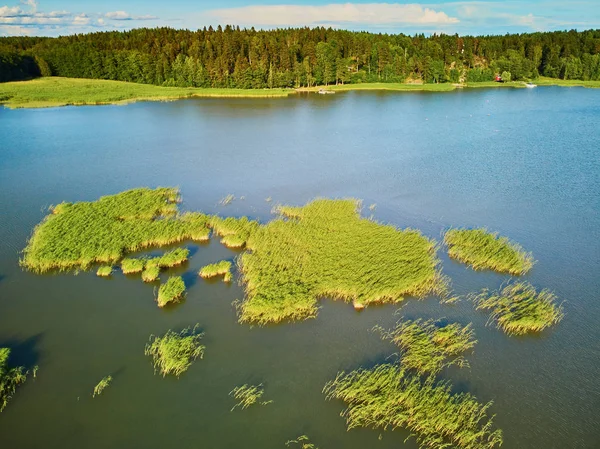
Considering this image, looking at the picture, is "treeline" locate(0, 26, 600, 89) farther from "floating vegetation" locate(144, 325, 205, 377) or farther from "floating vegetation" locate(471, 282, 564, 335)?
"floating vegetation" locate(144, 325, 205, 377)

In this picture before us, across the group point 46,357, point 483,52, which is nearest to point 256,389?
point 46,357

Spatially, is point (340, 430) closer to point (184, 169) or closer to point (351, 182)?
point (351, 182)

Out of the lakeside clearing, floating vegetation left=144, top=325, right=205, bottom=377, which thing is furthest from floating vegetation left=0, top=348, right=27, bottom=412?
the lakeside clearing

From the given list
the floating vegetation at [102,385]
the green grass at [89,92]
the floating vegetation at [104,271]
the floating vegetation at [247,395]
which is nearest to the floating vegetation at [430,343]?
the floating vegetation at [247,395]

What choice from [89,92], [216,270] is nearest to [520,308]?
[216,270]

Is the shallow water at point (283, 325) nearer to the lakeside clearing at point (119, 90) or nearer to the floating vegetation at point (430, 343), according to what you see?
the floating vegetation at point (430, 343)

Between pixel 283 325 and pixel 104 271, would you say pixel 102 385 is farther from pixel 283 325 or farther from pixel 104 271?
pixel 104 271

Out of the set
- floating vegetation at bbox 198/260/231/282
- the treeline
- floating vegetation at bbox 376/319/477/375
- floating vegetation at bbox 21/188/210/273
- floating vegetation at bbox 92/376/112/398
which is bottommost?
floating vegetation at bbox 92/376/112/398
